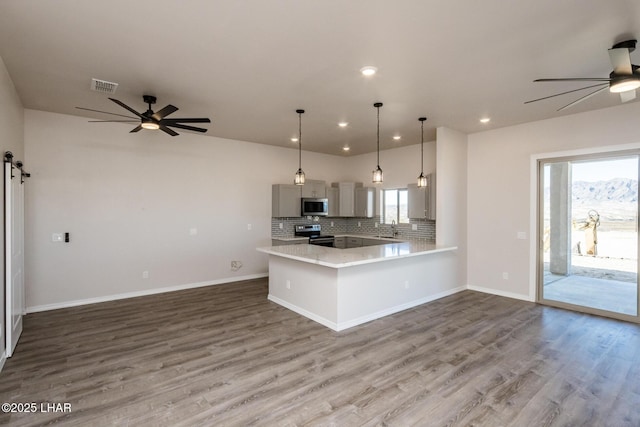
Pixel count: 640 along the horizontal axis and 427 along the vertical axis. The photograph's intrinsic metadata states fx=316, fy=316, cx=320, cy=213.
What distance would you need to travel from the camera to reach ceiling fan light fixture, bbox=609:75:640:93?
2.63 m

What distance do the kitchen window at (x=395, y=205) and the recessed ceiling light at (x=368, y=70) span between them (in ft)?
14.0

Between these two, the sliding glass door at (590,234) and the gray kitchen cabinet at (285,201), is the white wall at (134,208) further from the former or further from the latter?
the sliding glass door at (590,234)

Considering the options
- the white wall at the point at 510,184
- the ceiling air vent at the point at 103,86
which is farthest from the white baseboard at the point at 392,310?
the ceiling air vent at the point at 103,86

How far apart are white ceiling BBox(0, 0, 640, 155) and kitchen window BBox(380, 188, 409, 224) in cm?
286

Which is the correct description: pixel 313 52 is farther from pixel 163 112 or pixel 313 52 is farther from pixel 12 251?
pixel 12 251

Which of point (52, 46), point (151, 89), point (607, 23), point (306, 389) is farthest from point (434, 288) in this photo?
point (52, 46)

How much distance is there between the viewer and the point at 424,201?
6.22 metres

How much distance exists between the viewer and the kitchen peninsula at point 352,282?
13.0 feet

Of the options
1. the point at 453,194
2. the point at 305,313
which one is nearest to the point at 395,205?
the point at 453,194

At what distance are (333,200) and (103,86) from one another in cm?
522

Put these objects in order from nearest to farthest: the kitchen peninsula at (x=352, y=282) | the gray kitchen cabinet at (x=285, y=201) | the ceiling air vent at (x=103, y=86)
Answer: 1. the ceiling air vent at (x=103, y=86)
2. the kitchen peninsula at (x=352, y=282)
3. the gray kitchen cabinet at (x=285, y=201)

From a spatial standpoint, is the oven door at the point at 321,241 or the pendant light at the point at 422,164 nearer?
the pendant light at the point at 422,164

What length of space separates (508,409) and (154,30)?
4040 millimetres

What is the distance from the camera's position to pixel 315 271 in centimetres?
423
